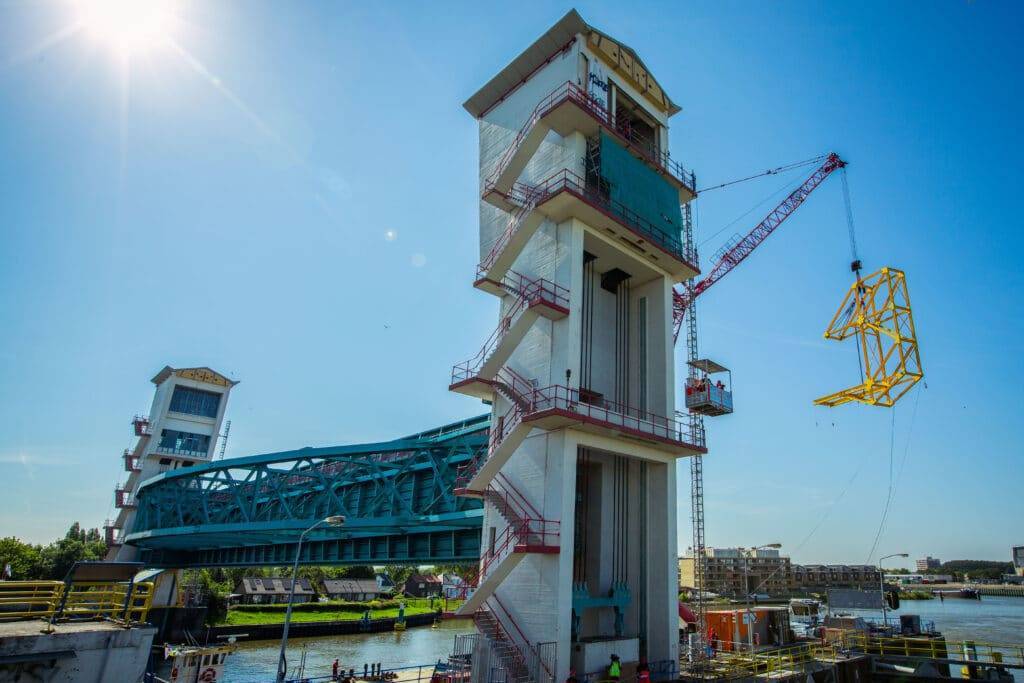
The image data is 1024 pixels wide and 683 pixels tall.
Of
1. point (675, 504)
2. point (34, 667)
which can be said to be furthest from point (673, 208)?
point (34, 667)

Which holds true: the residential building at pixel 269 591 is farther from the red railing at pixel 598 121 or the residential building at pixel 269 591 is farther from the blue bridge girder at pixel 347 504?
the red railing at pixel 598 121

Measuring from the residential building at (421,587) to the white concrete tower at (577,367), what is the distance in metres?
122

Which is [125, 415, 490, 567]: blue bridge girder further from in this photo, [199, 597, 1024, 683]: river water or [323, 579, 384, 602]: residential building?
[323, 579, 384, 602]: residential building

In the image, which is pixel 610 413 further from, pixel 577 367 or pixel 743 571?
pixel 743 571

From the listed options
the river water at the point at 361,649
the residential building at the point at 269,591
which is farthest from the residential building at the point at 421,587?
the river water at the point at 361,649

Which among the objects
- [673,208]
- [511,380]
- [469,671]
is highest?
[673,208]

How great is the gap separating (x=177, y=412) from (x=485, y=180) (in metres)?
61.9

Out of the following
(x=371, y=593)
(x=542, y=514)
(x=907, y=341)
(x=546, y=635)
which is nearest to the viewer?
(x=546, y=635)

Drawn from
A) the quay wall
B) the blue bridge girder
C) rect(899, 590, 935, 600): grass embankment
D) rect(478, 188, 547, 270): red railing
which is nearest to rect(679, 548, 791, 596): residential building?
rect(899, 590, 935, 600): grass embankment

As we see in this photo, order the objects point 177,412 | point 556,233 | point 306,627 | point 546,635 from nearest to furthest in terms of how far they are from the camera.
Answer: point 546,635 < point 556,233 < point 306,627 < point 177,412

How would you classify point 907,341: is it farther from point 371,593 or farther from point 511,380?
point 371,593

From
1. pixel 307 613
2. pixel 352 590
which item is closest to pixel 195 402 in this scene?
pixel 307 613

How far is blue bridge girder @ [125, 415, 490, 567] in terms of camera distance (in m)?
37.8

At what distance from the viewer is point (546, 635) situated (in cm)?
2098
